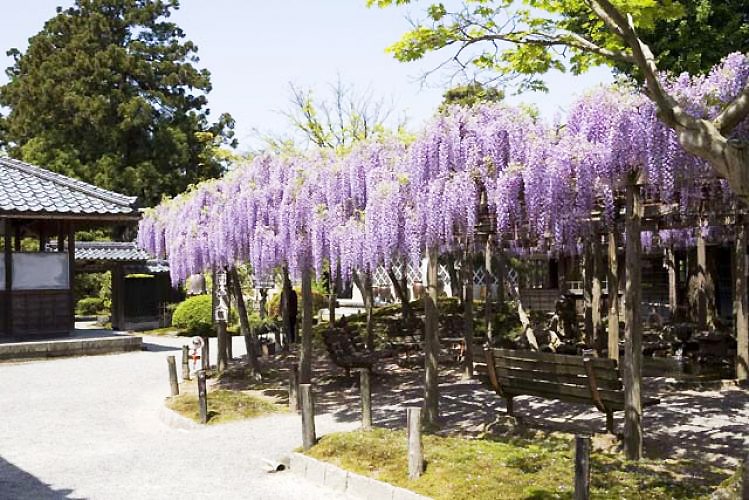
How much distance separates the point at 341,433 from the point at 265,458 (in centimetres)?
82

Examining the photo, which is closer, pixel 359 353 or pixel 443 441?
pixel 443 441

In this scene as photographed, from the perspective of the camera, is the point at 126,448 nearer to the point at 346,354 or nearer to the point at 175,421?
the point at 175,421

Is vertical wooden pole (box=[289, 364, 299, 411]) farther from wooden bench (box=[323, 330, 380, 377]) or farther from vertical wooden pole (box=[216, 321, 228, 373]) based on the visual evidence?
vertical wooden pole (box=[216, 321, 228, 373])

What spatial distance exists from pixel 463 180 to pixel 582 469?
3.80 meters

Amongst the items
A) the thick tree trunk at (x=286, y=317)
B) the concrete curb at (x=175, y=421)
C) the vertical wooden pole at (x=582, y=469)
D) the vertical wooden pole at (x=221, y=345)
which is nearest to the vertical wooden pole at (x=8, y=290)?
the thick tree trunk at (x=286, y=317)

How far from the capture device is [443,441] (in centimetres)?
751

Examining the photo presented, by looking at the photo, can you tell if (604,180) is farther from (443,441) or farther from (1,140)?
(1,140)

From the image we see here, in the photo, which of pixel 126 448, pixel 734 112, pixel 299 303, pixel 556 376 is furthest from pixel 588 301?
pixel 299 303

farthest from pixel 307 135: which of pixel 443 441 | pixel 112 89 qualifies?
pixel 443 441

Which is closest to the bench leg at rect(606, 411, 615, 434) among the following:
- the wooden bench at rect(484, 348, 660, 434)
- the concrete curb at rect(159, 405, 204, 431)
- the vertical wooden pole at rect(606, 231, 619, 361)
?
the wooden bench at rect(484, 348, 660, 434)

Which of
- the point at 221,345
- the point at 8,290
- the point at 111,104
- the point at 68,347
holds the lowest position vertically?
the point at 68,347

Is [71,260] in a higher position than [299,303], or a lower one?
higher

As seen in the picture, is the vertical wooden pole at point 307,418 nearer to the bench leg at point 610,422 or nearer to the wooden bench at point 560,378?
the wooden bench at point 560,378

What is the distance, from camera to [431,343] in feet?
29.0
